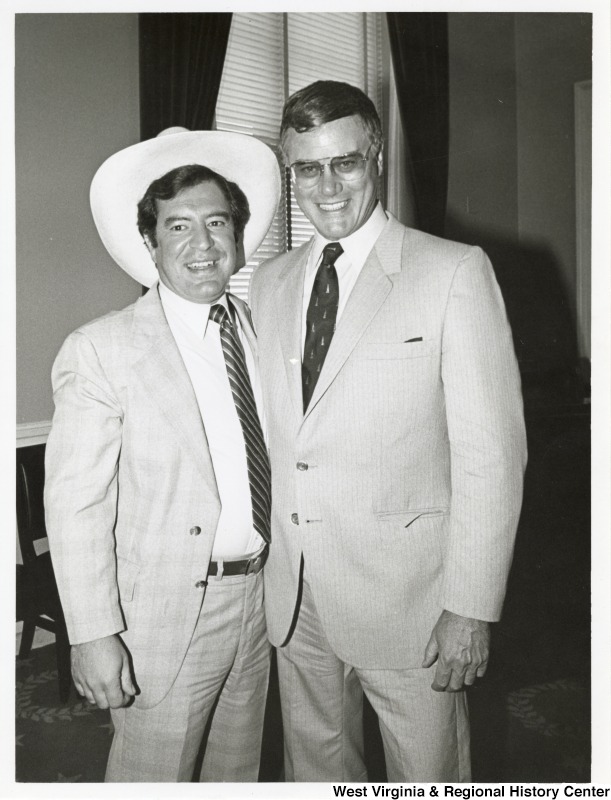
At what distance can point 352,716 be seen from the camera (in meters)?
1.72

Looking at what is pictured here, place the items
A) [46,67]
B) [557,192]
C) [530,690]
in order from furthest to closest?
[557,192] → [46,67] → [530,690]

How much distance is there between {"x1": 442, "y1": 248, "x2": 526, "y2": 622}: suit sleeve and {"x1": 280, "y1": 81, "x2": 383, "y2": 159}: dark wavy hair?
1.40 feet

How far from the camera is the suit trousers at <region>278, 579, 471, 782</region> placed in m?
1.57

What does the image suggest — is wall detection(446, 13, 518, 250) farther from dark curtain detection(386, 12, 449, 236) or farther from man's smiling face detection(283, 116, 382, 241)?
man's smiling face detection(283, 116, 382, 241)

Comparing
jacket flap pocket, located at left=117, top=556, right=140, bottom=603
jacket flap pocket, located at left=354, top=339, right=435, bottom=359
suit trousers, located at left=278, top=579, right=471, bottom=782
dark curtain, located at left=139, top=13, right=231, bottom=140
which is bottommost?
suit trousers, located at left=278, top=579, right=471, bottom=782

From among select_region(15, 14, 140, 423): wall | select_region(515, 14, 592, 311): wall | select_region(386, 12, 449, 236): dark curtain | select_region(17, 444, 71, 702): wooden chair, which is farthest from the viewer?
select_region(515, 14, 592, 311): wall

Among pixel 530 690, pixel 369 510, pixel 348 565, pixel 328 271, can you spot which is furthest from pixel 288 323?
pixel 530 690

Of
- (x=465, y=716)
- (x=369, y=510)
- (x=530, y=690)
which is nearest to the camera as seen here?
(x=369, y=510)

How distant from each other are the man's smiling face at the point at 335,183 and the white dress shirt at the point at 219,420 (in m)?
0.36

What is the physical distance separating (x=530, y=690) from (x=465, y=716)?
48.2 inches

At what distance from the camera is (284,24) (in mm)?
4141

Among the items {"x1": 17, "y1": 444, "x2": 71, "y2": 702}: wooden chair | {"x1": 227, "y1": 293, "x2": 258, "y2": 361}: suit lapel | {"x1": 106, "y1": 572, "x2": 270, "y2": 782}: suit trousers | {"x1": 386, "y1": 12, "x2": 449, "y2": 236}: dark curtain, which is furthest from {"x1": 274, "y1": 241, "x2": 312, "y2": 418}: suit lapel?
{"x1": 386, "y1": 12, "x2": 449, "y2": 236}: dark curtain

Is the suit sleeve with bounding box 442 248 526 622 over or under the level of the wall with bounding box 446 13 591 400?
under
